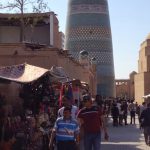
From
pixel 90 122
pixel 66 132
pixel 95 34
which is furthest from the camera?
pixel 95 34

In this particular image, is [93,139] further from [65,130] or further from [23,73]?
[23,73]

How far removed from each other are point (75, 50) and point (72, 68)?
4674 centimetres

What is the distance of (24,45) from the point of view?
1930 centimetres

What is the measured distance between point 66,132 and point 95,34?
6082 cm

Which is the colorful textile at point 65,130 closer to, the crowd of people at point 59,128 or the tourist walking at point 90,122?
the crowd of people at point 59,128

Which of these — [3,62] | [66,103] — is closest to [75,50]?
[3,62]

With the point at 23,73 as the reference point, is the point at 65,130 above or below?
below

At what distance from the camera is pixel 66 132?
30.0 ft

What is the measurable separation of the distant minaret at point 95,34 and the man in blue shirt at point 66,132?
57.0m

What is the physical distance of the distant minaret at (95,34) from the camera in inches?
2643

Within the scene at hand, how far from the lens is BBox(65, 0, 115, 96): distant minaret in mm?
67125

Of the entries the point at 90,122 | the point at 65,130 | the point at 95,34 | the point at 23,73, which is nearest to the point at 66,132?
the point at 65,130

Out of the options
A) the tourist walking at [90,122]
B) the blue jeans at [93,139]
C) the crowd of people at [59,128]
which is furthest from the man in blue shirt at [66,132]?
the blue jeans at [93,139]

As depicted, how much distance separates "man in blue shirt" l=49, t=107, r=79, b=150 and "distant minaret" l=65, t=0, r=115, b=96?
56990 mm
